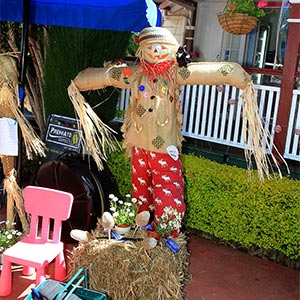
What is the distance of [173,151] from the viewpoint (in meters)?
3.33

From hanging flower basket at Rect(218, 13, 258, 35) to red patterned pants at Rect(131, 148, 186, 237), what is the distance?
3.57 m

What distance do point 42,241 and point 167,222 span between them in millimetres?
1022

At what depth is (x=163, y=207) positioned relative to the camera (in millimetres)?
3410

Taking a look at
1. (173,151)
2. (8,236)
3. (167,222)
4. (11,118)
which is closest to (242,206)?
(167,222)

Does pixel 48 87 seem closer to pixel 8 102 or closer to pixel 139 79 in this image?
pixel 8 102

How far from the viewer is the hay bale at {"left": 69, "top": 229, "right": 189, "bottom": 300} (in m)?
3.02

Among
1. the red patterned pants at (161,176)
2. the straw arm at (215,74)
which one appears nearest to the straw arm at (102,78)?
the straw arm at (215,74)

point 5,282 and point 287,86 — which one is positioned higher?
point 287,86

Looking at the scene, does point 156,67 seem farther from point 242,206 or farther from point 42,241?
point 242,206

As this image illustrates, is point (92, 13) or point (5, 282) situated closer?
point (5, 282)

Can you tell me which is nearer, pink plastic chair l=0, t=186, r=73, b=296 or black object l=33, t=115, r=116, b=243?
pink plastic chair l=0, t=186, r=73, b=296

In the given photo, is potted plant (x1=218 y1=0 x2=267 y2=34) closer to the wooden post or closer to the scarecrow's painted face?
the wooden post

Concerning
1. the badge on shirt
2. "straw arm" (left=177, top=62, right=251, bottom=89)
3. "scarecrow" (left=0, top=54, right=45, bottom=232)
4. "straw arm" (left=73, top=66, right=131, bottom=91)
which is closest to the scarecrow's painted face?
"straw arm" (left=177, top=62, right=251, bottom=89)

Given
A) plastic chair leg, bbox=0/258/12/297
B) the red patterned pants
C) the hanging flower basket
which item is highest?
the hanging flower basket
